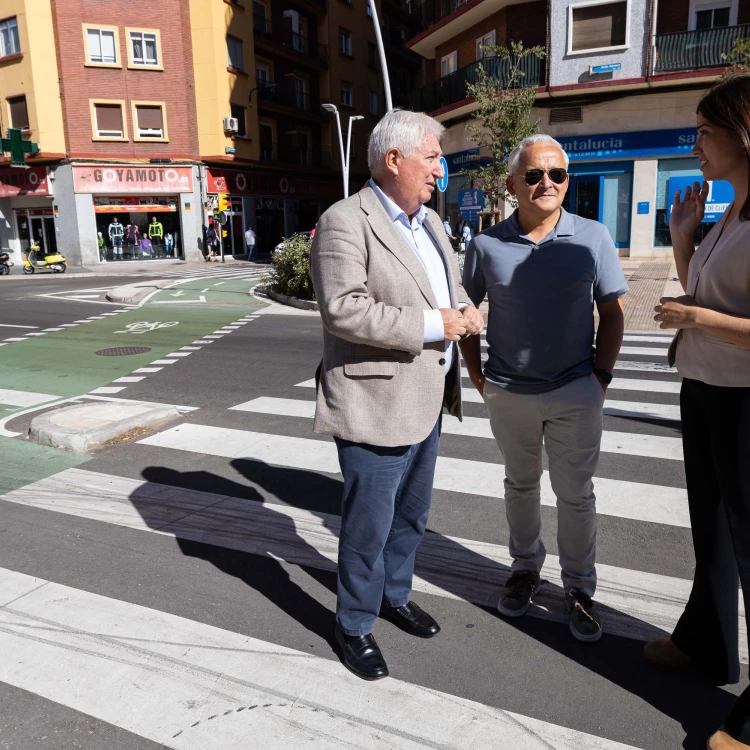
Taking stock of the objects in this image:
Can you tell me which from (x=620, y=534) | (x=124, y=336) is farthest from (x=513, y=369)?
(x=124, y=336)

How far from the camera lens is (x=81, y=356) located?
33.7 ft

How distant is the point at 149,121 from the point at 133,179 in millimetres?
2864

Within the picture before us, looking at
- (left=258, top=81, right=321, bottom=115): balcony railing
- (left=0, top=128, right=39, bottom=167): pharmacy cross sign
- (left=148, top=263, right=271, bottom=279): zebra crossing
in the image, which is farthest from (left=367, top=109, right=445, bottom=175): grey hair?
(left=258, top=81, right=321, bottom=115): balcony railing

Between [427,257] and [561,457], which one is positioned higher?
[427,257]

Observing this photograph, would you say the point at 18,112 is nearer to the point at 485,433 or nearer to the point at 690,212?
the point at 485,433

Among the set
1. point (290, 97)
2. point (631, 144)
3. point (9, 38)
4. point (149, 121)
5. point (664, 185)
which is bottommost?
point (664, 185)

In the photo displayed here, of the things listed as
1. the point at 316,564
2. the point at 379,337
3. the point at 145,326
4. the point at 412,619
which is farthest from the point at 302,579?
the point at 145,326

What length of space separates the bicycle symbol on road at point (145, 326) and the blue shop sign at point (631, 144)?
15.8 meters

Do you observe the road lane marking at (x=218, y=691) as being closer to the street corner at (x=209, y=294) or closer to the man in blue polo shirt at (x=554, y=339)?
the man in blue polo shirt at (x=554, y=339)

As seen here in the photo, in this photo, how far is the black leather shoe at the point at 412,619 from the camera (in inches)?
120

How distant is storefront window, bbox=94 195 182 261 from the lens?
3325 centimetres

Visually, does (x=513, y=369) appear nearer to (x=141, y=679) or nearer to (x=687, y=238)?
(x=687, y=238)

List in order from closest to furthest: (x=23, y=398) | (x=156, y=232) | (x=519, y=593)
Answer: (x=519, y=593) → (x=23, y=398) → (x=156, y=232)

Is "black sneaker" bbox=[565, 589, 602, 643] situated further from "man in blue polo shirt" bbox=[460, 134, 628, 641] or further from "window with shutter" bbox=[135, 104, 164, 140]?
"window with shutter" bbox=[135, 104, 164, 140]
